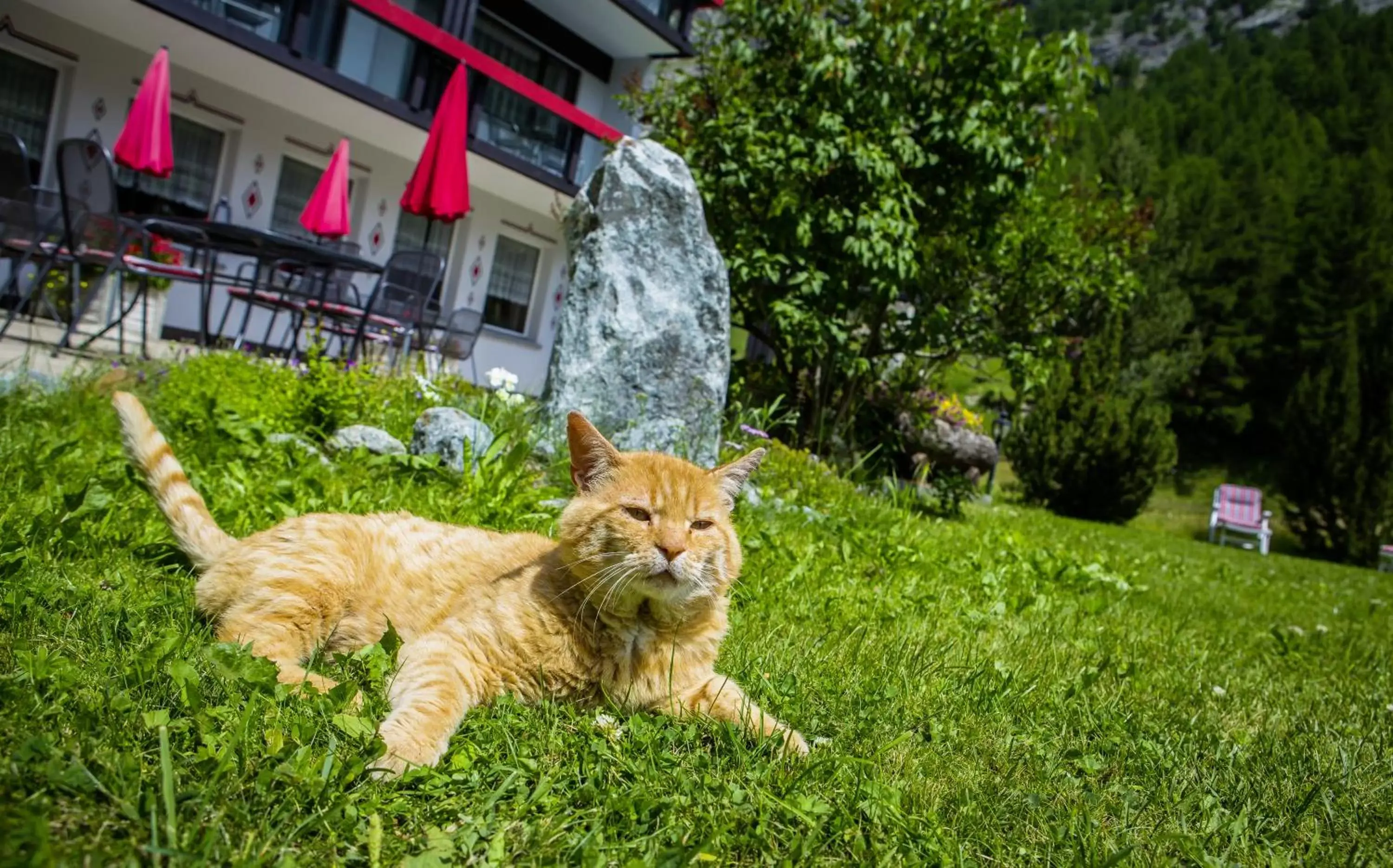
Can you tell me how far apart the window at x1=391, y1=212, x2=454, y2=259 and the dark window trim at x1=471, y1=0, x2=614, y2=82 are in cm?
490

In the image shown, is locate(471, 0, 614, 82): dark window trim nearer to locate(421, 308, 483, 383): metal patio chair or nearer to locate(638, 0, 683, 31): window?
locate(638, 0, 683, 31): window

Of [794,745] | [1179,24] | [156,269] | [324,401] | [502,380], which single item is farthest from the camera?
[1179,24]

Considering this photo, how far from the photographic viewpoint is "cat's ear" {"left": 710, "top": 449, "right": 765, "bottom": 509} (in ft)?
8.82

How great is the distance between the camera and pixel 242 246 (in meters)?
8.08

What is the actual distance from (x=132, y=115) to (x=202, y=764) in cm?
1123

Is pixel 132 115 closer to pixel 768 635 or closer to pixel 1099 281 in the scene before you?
pixel 768 635

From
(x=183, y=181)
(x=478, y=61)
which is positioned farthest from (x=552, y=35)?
(x=183, y=181)

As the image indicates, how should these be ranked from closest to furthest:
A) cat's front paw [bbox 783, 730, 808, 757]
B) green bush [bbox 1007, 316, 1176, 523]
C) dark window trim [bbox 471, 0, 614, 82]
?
cat's front paw [bbox 783, 730, 808, 757] < green bush [bbox 1007, 316, 1176, 523] < dark window trim [bbox 471, 0, 614, 82]

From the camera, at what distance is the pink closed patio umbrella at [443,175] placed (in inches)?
432

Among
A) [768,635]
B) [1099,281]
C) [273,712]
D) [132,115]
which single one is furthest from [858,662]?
[132,115]

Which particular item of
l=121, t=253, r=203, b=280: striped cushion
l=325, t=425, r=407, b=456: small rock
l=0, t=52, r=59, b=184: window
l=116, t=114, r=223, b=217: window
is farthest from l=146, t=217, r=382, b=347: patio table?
l=0, t=52, r=59, b=184: window

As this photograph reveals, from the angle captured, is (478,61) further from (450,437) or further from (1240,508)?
(1240,508)

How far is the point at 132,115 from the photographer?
994 cm

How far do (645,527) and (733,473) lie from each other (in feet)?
1.59
